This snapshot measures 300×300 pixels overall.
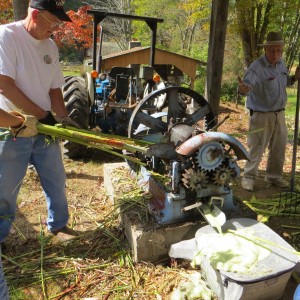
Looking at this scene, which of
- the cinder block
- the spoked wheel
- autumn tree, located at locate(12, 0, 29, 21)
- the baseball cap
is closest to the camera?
the baseball cap

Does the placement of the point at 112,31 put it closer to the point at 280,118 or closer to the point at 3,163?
the point at 280,118

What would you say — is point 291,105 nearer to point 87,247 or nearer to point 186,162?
point 186,162

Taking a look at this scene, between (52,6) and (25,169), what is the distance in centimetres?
142

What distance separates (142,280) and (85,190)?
6.73ft

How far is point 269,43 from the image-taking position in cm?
452

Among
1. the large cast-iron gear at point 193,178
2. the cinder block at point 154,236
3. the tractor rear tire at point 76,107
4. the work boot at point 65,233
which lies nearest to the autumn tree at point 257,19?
the tractor rear tire at point 76,107

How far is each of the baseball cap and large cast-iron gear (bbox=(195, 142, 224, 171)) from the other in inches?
63.8

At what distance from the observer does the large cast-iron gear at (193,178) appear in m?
2.91

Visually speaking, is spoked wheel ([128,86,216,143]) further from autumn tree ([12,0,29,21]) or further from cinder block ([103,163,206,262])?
autumn tree ([12,0,29,21])

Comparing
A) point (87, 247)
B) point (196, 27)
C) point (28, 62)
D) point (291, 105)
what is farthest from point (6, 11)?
point (196, 27)

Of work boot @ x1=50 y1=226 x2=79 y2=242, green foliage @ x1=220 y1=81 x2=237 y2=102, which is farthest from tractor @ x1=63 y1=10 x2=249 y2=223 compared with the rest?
green foliage @ x1=220 y1=81 x2=237 y2=102

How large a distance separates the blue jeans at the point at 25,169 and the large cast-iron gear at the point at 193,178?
127 cm

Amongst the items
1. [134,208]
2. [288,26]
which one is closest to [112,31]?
[288,26]

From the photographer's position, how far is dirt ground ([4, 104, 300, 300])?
2.87 metres
